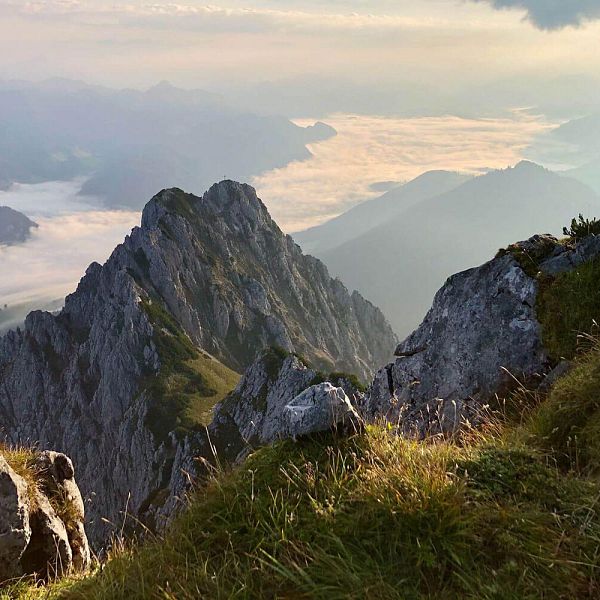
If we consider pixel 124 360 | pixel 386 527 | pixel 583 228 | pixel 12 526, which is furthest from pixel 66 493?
pixel 124 360

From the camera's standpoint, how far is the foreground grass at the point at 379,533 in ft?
14.5

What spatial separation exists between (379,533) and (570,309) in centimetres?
1073

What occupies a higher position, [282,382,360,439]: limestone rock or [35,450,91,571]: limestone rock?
[282,382,360,439]: limestone rock

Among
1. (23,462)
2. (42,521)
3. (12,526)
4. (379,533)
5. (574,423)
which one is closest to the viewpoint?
(379,533)

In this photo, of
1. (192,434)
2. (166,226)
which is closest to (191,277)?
(166,226)

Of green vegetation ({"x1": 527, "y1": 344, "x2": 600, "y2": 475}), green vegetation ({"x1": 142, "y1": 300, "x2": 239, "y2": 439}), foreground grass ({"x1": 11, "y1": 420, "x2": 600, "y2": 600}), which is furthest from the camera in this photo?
green vegetation ({"x1": 142, "y1": 300, "x2": 239, "y2": 439})

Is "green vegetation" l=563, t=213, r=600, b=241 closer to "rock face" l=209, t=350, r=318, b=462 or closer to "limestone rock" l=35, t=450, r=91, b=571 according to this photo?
"limestone rock" l=35, t=450, r=91, b=571

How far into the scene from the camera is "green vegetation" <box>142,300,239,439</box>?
4983 inches

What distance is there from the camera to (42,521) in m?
8.88

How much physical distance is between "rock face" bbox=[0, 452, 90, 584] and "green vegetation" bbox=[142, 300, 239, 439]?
11507 cm

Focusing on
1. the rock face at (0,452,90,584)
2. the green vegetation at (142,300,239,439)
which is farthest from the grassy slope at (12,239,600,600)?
the green vegetation at (142,300,239,439)

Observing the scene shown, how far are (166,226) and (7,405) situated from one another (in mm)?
88332

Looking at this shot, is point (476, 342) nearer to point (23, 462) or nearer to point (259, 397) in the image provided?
point (23, 462)

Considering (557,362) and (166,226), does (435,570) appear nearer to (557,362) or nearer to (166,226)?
(557,362)
